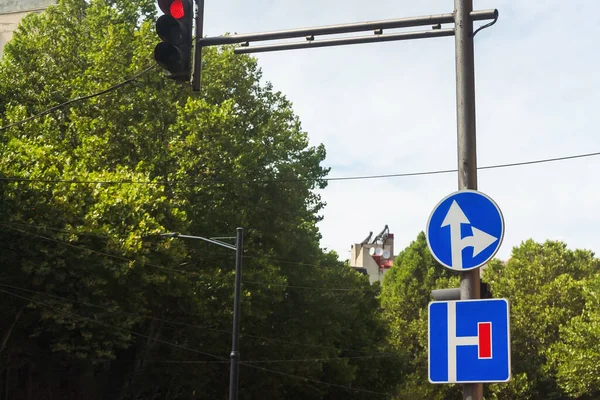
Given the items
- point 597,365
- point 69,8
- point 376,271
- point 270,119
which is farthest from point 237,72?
point 376,271

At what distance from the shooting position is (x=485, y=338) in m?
Answer: 6.16

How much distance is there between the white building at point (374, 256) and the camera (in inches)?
3794

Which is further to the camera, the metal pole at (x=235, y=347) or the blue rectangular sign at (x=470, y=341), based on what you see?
the metal pole at (x=235, y=347)

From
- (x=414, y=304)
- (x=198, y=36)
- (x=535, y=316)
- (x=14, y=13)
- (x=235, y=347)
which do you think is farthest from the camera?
(x=414, y=304)

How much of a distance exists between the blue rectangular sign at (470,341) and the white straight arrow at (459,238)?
0.39 m

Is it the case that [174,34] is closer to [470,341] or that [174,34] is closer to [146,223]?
[470,341]

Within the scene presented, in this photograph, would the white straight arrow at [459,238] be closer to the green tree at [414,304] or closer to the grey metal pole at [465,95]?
the grey metal pole at [465,95]

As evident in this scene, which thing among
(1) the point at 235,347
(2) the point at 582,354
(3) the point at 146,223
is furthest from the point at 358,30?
(2) the point at 582,354

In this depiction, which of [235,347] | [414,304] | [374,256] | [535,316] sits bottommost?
[235,347]

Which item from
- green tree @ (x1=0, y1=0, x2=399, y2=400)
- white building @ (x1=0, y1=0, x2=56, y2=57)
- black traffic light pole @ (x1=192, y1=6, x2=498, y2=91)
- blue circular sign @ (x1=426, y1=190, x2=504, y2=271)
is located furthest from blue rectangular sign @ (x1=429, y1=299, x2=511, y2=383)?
white building @ (x1=0, y1=0, x2=56, y2=57)

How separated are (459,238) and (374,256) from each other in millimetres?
91842

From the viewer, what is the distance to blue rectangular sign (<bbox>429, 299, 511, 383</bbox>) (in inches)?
239

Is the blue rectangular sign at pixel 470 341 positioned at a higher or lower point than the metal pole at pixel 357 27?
lower

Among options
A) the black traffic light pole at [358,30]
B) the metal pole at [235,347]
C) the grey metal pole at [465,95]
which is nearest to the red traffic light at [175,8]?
the black traffic light pole at [358,30]
